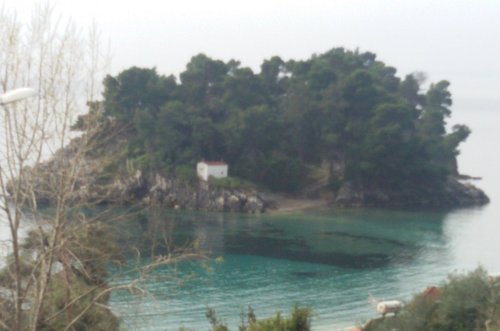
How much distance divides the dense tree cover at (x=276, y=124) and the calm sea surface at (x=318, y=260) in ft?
12.7

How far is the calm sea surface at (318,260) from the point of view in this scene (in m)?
20.5

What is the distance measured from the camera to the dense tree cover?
4084 cm

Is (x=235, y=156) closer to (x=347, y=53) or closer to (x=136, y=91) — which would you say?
(x=136, y=91)

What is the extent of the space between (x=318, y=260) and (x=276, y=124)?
53.7 feet

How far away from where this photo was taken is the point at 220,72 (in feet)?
148

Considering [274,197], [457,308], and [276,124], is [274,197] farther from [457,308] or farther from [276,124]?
[457,308]

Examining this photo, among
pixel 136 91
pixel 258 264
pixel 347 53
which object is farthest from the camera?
pixel 347 53

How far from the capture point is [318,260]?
91.0ft

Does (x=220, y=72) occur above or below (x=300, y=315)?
above

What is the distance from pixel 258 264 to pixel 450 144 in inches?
1002

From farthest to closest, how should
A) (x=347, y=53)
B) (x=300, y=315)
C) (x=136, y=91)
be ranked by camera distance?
(x=347, y=53)
(x=136, y=91)
(x=300, y=315)

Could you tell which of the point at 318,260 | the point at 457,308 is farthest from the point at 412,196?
the point at 457,308

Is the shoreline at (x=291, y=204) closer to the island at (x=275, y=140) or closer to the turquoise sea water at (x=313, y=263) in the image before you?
the island at (x=275, y=140)

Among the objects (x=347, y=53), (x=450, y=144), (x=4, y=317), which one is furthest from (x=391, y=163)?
(x=4, y=317)
